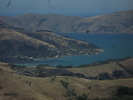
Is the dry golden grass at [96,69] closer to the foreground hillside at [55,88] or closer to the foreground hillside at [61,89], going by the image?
the foreground hillside at [61,89]

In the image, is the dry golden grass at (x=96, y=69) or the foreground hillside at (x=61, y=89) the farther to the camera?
the dry golden grass at (x=96, y=69)

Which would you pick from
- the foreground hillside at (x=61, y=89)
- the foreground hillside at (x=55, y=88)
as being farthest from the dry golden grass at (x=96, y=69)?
the foreground hillside at (x=55, y=88)

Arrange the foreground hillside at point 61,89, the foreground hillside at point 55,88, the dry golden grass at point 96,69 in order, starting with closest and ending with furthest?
the foreground hillside at point 55,88 → the foreground hillside at point 61,89 → the dry golden grass at point 96,69

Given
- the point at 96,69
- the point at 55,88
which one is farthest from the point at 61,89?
the point at 96,69

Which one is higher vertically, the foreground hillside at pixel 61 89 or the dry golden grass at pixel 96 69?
the dry golden grass at pixel 96 69

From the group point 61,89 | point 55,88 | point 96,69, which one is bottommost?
point 61,89

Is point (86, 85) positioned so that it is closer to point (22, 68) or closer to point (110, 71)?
point (110, 71)

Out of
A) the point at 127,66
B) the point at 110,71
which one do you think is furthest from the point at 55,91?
the point at 127,66

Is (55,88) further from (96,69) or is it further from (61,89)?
(96,69)

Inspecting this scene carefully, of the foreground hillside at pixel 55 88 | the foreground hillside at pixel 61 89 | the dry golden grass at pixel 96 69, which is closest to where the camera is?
the foreground hillside at pixel 55 88
